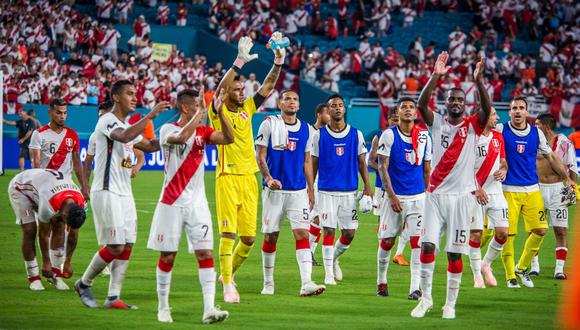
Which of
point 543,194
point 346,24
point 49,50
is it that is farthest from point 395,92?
point 543,194

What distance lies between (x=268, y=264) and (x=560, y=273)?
484 centimetres

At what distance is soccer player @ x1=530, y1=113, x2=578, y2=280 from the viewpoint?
1459 cm

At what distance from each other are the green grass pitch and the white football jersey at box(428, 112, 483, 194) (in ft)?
4.80

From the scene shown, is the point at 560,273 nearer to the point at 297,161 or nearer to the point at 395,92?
the point at 297,161

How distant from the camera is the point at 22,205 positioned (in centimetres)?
1198

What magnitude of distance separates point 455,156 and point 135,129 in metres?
3.58

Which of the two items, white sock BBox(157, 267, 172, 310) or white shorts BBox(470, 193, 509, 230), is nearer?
white sock BBox(157, 267, 172, 310)

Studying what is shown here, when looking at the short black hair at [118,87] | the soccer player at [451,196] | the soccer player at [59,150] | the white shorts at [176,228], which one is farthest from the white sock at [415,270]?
the soccer player at [59,150]

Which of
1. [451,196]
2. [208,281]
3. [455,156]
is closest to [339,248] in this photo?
[451,196]

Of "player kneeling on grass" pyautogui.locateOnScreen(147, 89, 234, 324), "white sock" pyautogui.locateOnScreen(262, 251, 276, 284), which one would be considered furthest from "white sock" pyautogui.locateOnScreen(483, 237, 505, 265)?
"player kneeling on grass" pyautogui.locateOnScreen(147, 89, 234, 324)

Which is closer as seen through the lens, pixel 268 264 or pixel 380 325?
pixel 380 325

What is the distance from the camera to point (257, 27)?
43562mm

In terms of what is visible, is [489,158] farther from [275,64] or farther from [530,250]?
[275,64]

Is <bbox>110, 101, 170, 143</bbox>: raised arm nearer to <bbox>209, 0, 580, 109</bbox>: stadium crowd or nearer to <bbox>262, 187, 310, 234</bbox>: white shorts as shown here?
<bbox>262, 187, 310, 234</bbox>: white shorts
